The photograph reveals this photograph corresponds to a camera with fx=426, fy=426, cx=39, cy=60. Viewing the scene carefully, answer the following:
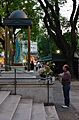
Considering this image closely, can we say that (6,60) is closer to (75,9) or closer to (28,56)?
(28,56)

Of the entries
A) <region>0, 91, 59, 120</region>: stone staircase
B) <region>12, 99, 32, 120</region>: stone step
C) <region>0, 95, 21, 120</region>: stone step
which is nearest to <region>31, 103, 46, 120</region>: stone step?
<region>0, 91, 59, 120</region>: stone staircase

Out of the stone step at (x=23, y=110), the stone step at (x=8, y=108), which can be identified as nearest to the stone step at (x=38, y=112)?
the stone step at (x=23, y=110)

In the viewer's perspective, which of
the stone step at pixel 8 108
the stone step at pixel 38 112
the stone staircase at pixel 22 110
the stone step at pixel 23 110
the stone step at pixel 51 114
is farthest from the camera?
the stone step at pixel 51 114

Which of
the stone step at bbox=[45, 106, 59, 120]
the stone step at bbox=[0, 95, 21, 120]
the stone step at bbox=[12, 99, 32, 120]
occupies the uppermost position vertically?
the stone step at bbox=[0, 95, 21, 120]

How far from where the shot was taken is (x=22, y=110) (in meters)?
13.8

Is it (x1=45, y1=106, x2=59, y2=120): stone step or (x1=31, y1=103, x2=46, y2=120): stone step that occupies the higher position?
(x1=31, y1=103, x2=46, y2=120): stone step

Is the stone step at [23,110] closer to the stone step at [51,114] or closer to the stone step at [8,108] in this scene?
the stone step at [8,108]

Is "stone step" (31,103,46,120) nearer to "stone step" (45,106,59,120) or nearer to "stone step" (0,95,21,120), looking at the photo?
"stone step" (45,106,59,120)

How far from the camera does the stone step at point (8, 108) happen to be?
11.4 m

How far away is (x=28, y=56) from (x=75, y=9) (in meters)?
20.3

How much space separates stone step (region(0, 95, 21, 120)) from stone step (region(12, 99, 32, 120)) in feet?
0.57

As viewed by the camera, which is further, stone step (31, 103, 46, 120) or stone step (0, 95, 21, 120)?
stone step (31, 103, 46, 120)

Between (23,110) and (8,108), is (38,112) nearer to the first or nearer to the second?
(23,110)

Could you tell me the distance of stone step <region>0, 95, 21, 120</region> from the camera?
11450 millimetres
